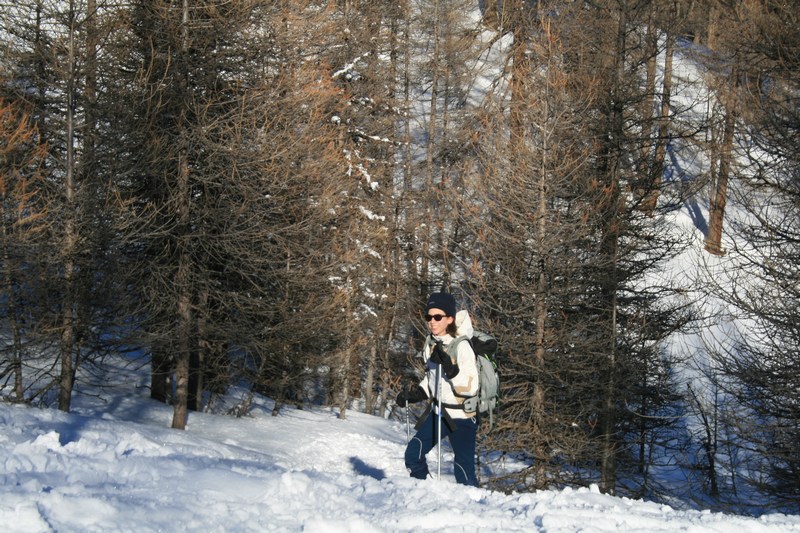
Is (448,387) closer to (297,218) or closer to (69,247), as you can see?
(69,247)

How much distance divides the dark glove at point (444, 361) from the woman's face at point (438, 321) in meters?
0.17

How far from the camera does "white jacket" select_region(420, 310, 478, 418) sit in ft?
20.3

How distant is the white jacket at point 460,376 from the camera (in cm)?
618

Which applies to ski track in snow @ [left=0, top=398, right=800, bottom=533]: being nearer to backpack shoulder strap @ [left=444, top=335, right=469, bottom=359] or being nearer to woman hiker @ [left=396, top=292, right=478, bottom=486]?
woman hiker @ [left=396, top=292, right=478, bottom=486]

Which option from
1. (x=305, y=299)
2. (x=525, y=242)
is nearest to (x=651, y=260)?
(x=525, y=242)

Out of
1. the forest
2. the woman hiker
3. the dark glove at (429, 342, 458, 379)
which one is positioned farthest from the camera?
the forest

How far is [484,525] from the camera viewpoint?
433 cm

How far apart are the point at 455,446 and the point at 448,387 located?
22.3 inches

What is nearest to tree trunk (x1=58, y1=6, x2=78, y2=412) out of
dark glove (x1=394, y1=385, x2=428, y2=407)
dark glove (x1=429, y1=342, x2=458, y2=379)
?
dark glove (x1=394, y1=385, x2=428, y2=407)

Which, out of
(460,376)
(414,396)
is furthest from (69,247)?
(460,376)

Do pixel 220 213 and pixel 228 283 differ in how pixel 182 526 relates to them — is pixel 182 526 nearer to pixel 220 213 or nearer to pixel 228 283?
pixel 220 213

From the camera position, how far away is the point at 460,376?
6.20 metres

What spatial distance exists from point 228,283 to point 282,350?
2.24 m

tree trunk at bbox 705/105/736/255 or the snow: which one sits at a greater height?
tree trunk at bbox 705/105/736/255
